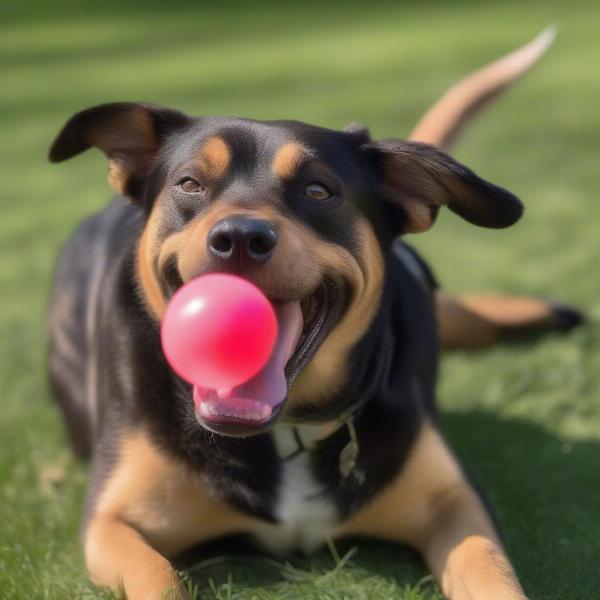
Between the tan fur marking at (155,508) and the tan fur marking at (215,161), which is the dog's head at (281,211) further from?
the tan fur marking at (155,508)

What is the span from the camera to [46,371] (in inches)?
192

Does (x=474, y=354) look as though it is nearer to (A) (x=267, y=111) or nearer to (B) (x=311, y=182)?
(B) (x=311, y=182)

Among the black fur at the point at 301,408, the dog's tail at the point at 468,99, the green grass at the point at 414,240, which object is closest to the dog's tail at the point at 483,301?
the dog's tail at the point at 468,99

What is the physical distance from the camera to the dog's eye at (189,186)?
10.3 feet

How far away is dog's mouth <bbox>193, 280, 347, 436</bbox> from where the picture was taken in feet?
9.21

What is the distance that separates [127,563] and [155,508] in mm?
264

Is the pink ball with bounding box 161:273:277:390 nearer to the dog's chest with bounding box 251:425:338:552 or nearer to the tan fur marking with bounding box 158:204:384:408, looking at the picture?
the tan fur marking with bounding box 158:204:384:408

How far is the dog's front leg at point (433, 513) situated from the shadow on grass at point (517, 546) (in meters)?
0.09

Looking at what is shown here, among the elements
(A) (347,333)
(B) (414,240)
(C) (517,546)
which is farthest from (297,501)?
(B) (414,240)

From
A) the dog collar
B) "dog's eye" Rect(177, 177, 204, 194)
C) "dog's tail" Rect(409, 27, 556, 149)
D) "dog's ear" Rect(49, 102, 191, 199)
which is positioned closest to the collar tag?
the dog collar

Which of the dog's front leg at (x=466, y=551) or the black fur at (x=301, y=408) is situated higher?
the black fur at (x=301, y=408)

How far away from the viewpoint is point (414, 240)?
6.75 m

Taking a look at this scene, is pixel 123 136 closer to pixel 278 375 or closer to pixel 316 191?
pixel 316 191

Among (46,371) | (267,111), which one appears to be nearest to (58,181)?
(267,111)
